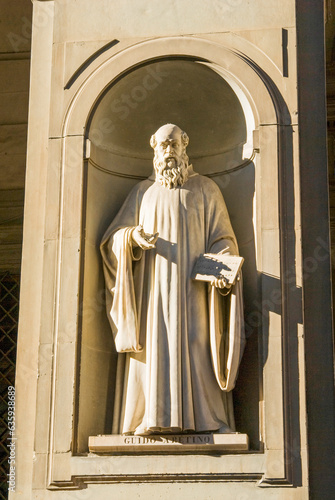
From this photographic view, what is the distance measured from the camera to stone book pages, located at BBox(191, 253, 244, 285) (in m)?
12.1

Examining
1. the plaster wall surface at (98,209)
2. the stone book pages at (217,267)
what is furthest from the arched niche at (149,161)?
the stone book pages at (217,267)

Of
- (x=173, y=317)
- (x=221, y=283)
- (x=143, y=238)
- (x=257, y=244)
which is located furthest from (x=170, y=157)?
(x=173, y=317)

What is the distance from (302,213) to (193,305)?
4.44 ft

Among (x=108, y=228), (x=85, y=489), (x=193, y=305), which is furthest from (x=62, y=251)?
(x=85, y=489)

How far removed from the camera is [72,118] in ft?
42.3

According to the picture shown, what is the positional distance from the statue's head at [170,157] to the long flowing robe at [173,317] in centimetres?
11

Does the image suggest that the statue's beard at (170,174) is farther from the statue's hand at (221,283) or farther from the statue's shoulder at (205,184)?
the statue's hand at (221,283)

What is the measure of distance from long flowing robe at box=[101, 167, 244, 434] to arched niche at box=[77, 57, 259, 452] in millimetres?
191

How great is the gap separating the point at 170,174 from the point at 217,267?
115 cm

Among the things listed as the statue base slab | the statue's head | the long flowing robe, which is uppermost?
the statue's head

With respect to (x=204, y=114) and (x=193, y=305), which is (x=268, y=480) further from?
(x=204, y=114)

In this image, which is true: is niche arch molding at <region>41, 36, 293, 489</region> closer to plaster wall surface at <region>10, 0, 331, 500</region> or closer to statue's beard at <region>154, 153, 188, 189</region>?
plaster wall surface at <region>10, 0, 331, 500</region>

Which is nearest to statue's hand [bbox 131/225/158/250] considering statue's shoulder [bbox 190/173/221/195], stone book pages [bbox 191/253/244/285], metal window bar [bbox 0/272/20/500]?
stone book pages [bbox 191/253/244/285]

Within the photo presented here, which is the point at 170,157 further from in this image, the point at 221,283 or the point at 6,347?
the point at 6,347
